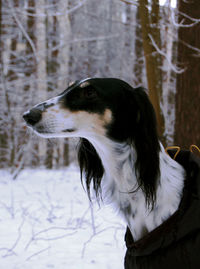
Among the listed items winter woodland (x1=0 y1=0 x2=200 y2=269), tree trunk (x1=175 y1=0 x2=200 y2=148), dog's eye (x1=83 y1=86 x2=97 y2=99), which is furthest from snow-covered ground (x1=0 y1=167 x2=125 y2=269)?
tree trunk (x1=175 y1=0 x2=200 y2=148)

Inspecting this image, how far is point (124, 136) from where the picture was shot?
2006 mm

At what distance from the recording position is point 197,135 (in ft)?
12.9

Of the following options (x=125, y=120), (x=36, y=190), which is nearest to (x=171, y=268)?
(x=125, y=120)

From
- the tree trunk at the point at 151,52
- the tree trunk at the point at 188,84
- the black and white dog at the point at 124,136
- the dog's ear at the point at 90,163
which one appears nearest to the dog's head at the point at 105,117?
the black and white dog at the point at 124,136

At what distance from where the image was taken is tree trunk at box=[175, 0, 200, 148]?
3946 mm

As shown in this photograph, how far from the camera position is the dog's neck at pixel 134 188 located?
2.01 m

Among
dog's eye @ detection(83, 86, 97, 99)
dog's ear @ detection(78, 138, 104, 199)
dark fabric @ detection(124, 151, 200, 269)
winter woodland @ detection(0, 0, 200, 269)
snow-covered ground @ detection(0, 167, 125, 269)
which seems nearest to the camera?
dark fabric @ detection(124, 151, 200, 269)

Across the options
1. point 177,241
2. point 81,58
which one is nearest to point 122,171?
point 177,241

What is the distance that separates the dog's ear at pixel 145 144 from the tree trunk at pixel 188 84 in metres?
2.15

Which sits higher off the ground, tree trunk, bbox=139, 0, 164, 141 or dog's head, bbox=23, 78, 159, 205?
tree trunk, bbox=139, 0, 164, 141

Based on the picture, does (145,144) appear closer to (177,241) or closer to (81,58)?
(177,241)

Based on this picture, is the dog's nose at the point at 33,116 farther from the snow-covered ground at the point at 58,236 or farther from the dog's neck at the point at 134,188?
the snow-covered ground at the point at 58,236

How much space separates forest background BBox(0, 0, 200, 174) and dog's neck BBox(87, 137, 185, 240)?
2.01 m

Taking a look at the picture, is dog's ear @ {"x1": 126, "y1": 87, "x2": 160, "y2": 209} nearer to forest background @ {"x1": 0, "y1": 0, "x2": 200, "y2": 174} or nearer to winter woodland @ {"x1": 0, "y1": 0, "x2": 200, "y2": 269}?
winter woodland @ {"x1": 0, "y1": 0, "x2": 200, "y2": 269}
